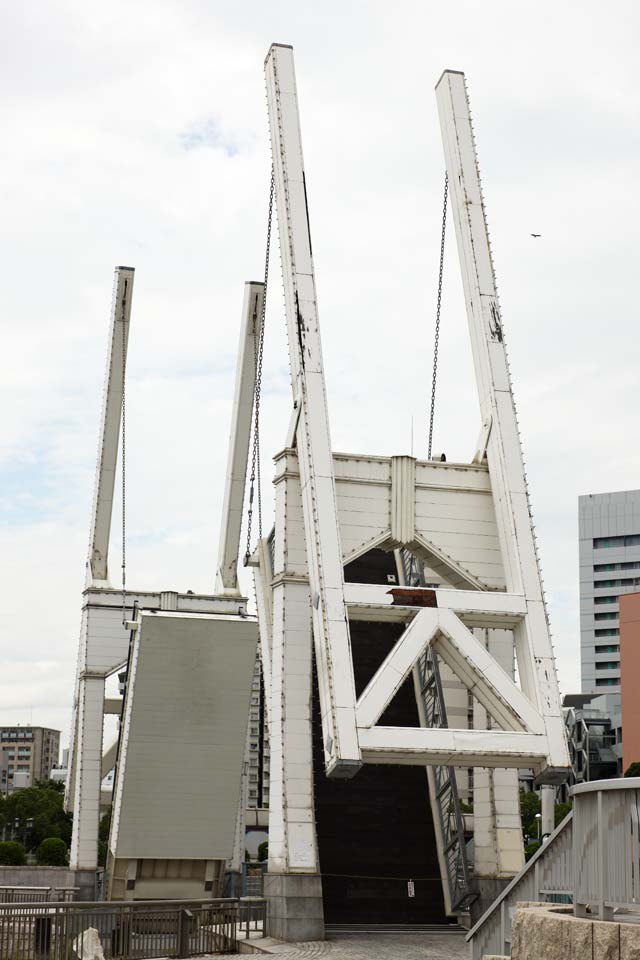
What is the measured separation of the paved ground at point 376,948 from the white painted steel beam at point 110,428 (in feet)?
64.7

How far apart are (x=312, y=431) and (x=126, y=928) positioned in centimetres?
853

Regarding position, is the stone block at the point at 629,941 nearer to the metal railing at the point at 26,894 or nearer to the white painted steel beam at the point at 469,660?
the white painted steel beam at the point at 469,660

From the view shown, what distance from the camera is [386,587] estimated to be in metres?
21.4

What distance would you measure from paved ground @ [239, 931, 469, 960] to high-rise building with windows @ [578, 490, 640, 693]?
4883 inches

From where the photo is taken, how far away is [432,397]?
27656 mm

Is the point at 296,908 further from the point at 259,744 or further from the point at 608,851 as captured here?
the point at 259,744

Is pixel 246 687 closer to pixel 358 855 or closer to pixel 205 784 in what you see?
pixel 205 784

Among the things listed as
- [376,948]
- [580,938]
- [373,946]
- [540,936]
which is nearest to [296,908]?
[373,946]

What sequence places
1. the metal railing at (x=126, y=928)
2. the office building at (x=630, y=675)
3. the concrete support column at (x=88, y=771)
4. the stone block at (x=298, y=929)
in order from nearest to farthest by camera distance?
the metal railing at (x=126, y=928) → the stone block at (x=298, y=929) → the concrete support column at (x=88, y=771) → the office building at (x=630, y=675)

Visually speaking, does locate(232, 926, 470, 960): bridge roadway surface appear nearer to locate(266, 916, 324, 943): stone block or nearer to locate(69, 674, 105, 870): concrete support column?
locate(266, 916, 324, 943): stone block

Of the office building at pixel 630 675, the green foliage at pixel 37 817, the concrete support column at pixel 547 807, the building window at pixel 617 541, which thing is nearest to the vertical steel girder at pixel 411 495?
the concrete support column at pixel 547 807

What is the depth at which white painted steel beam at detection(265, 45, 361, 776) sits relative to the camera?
1988 cm

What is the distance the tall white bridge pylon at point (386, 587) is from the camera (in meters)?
20.4

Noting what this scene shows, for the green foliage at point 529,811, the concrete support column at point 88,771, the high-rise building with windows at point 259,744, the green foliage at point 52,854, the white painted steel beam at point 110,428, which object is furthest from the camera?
the green foliage at point 529,811
